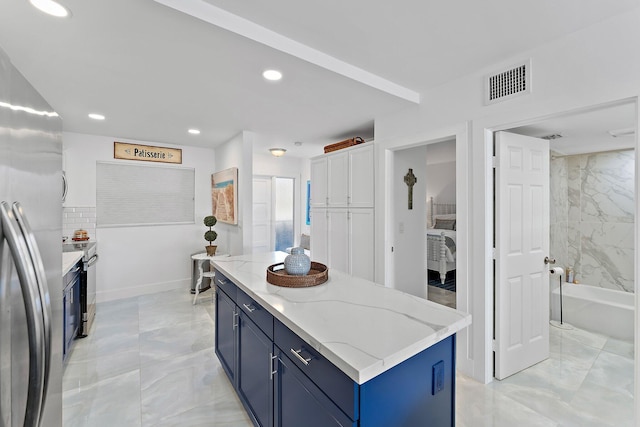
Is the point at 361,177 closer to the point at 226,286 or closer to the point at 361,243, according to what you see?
the point at 361,243

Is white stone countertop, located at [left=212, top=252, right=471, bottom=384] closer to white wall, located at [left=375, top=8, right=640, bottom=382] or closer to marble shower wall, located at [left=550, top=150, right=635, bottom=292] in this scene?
white wall, located at [left=375, top=8, right=640, bottom=382]

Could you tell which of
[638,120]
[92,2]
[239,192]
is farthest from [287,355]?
[239,192]

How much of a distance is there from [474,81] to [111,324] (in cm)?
458

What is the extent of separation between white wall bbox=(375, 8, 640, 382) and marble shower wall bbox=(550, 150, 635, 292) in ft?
8.45

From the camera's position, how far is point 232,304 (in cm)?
205

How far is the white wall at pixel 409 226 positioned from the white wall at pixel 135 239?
3401 millimetres

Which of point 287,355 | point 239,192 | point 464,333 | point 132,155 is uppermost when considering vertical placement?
point 132,155

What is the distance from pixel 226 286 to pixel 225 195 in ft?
8.10

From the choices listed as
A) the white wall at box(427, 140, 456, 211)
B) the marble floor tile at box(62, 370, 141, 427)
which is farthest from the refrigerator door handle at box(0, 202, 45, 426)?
the white wall at box(427, 140, 456, 211)

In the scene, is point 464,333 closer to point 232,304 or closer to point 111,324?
point 232,304

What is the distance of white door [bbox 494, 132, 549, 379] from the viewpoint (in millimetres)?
2342

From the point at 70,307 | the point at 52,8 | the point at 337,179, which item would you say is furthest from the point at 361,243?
the point at 52,8

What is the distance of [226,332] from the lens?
2.21 meters

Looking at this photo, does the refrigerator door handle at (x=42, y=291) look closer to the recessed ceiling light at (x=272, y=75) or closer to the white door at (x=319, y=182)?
the recessed ceiling light at (x=272, y=75)
